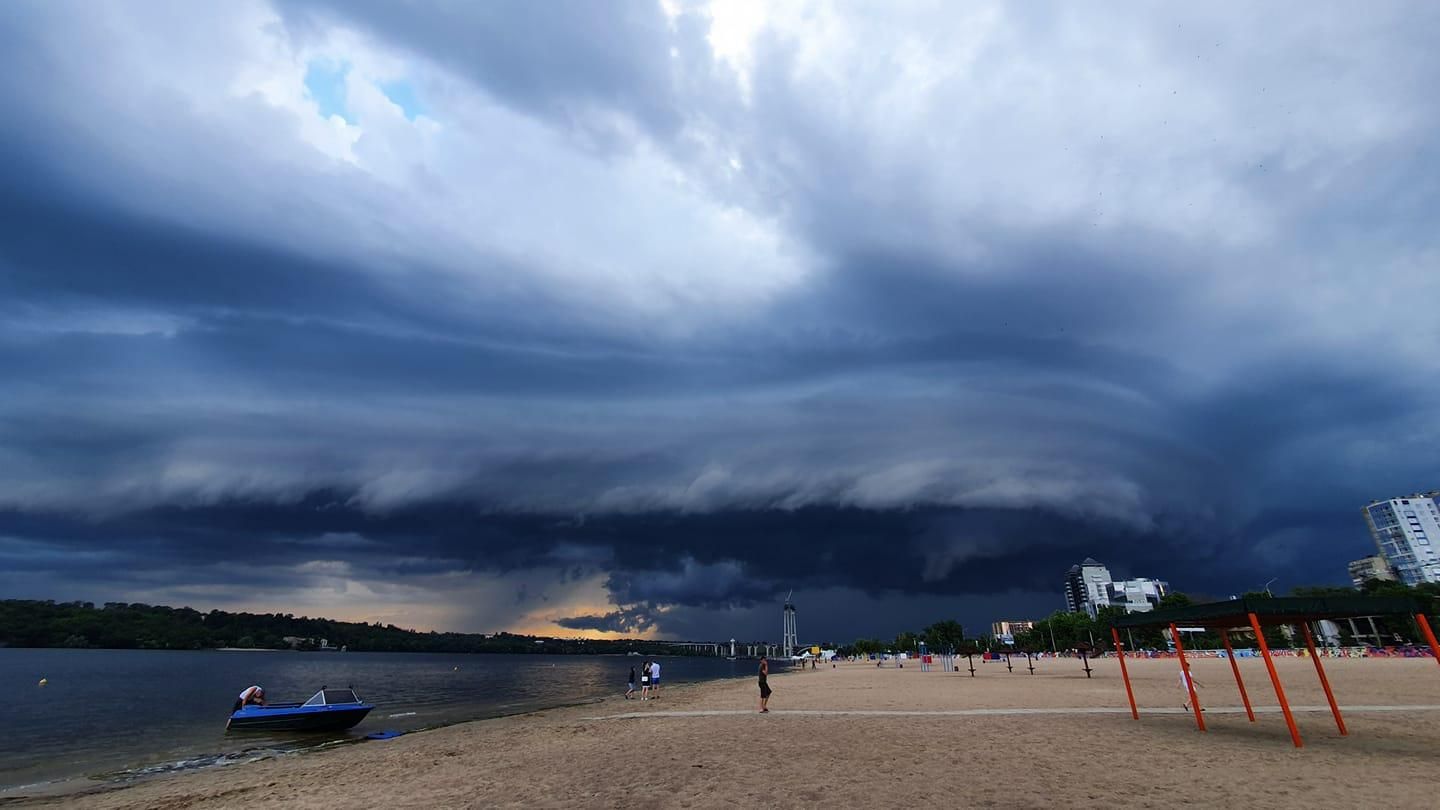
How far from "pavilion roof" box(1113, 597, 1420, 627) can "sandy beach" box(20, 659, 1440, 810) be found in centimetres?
326

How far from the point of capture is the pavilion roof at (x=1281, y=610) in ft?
52.7

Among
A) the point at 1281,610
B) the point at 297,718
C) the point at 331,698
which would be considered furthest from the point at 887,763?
the point at 297,718

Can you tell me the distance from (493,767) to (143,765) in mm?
20393

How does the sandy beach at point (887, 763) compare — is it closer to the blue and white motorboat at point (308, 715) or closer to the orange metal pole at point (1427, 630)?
the orange metal pole at point (1427, 630)

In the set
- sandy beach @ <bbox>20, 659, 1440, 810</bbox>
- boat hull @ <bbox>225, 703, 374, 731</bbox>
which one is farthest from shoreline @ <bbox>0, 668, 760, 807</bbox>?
boat hull @ <bbox>225, 703, 374, 731</bbox>

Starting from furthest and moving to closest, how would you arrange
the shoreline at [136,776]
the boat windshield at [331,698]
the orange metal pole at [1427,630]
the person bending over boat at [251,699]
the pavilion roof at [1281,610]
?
1. the person bending over boat at [251,699]
2. the boat windshield at [331,698]
3. the shoreline at [136,776]
4. the pavilion roof at [1281,610]
5. the orange metal pole at [1427,630]

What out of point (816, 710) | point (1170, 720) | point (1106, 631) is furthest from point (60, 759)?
point (1106, 631)

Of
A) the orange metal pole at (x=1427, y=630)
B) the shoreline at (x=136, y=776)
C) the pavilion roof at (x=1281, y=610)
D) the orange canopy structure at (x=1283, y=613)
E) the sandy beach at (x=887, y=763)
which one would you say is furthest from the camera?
the shoreline at (x=136, y=776)

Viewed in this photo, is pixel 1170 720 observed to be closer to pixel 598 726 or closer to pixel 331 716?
pixel 598 726

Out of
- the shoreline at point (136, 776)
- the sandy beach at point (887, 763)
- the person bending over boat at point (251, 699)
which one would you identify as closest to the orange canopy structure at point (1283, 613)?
the sandy beach at point (887, 763)

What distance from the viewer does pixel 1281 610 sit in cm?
1689

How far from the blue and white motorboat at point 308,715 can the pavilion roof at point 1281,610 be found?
38129 mm

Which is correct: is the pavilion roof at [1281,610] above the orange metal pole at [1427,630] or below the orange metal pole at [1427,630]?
above

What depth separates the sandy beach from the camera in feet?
43.2
